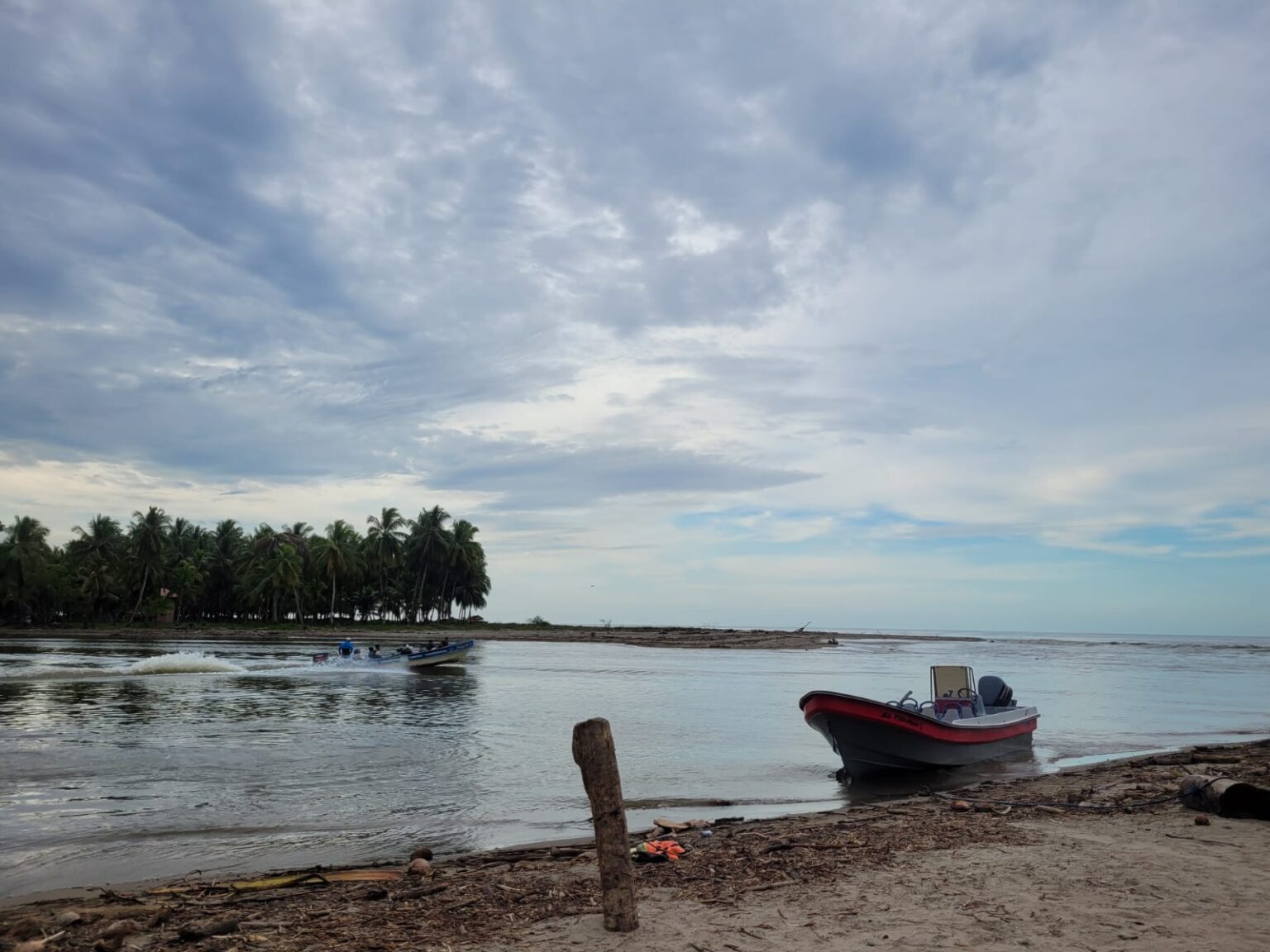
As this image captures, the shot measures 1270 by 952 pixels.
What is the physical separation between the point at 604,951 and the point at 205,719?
2087 centimetres

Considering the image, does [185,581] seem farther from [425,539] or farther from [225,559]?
[425,539]

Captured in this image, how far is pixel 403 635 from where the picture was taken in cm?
8481

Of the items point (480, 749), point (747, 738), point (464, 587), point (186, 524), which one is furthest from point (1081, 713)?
point (186, 524)

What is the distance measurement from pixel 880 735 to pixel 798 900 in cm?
896

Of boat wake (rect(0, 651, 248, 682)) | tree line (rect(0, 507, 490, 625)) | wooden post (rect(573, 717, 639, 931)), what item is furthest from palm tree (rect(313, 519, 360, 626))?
wooden post (rect(573, 717, 639, 931))

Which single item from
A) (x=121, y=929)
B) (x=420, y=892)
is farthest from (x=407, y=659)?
(x=121, y=929)

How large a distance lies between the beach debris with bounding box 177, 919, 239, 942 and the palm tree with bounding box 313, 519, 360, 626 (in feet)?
289

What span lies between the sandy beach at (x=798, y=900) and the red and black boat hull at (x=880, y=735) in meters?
4.90

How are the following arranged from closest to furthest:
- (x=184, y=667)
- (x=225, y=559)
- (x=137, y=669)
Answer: (x=137, y=669)
(x=184, y=667)
(x=225, y=559)

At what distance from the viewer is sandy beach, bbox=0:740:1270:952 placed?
5.73 meters

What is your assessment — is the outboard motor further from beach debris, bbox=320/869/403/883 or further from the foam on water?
the foam on water

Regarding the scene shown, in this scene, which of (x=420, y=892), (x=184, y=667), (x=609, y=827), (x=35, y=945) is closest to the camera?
(x=35, y=945)

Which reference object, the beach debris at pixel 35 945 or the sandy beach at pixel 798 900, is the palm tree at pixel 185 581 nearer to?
the sandy beach at pixel 798 900

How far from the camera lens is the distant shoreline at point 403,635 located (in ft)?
263
